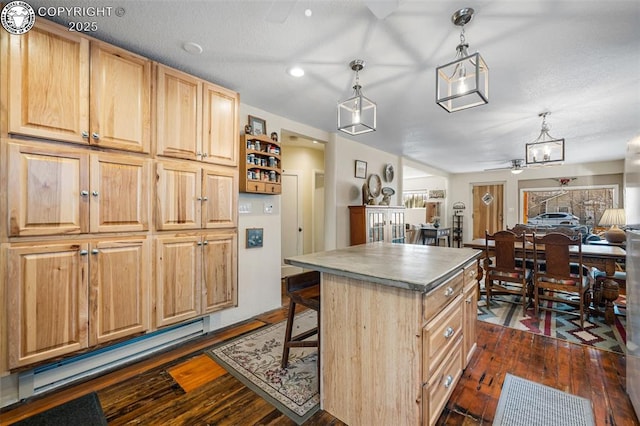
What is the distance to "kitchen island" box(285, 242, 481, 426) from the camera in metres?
1.27

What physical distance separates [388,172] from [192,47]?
409 centimetres

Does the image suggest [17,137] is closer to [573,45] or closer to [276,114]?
[276,114]

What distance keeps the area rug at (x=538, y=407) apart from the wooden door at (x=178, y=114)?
2829mm

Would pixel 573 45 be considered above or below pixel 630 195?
above

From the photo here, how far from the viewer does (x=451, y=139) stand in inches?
177

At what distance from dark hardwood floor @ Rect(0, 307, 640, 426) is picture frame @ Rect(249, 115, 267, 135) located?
87.9 inches

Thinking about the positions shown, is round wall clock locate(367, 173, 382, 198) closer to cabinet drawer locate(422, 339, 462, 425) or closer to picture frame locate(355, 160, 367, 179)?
picture frame locate(355, 160, 367, 179)

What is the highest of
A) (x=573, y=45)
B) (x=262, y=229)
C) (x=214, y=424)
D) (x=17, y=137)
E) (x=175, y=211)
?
(x=573, y=45)

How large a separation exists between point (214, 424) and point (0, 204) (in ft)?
5.64

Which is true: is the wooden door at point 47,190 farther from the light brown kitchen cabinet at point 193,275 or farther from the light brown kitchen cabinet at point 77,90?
the light brown kitchen cabinet at point 193,275

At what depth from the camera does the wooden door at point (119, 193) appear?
5.97 ft

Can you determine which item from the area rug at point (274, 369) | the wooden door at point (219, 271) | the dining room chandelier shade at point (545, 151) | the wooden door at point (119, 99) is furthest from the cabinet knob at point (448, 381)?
the dining room chandelier shade at point (545, 151)

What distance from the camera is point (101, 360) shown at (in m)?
2.00

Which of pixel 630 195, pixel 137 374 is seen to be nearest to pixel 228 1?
pixel 137 374
